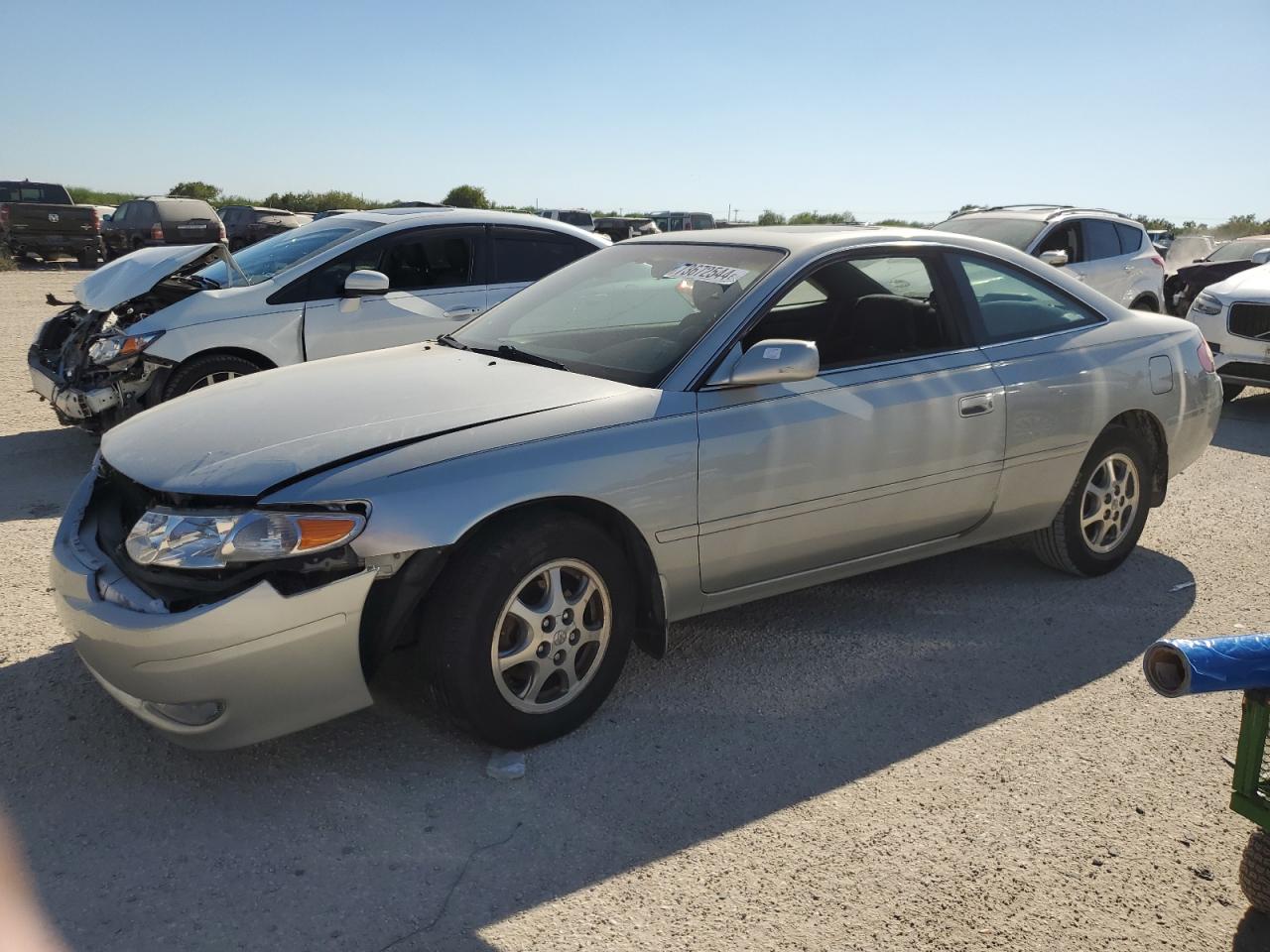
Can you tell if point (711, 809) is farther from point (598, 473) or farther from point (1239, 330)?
point (1239, 330)

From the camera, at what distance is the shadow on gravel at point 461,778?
257 cm

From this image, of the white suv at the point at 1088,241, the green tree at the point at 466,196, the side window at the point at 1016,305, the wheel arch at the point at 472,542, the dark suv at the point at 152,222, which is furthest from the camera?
the green tree at the point at 466,196

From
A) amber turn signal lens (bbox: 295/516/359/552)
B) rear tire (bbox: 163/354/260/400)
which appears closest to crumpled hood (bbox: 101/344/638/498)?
amber turn signal lens (bbox: 295/516/359/552)

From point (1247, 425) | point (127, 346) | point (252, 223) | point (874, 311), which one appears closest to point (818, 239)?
point (874, 311)

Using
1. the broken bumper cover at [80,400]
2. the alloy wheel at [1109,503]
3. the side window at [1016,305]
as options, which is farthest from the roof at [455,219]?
the alloy wheel at [1109,503]

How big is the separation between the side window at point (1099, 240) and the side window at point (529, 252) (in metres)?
5.96

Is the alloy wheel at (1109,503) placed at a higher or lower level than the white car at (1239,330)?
lower

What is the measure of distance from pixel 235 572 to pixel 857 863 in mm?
1845

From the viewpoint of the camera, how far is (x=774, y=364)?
345 centimetres

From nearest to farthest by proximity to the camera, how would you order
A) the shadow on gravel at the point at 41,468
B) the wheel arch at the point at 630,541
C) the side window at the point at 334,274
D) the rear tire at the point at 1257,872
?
the rear tire at the point at 1257,872, the wheel arch at the point at 630,541, the shadow on gravel at the point at 41,468, the side window at the point at 334,274

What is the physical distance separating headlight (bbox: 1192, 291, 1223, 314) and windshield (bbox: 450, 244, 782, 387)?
23.4 ft

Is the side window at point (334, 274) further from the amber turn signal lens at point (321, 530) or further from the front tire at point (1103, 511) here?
the front tire at point (1103, 511)

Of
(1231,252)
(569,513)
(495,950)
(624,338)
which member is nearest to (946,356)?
(624,338)

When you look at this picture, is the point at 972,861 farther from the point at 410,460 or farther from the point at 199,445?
the point at 199,445
